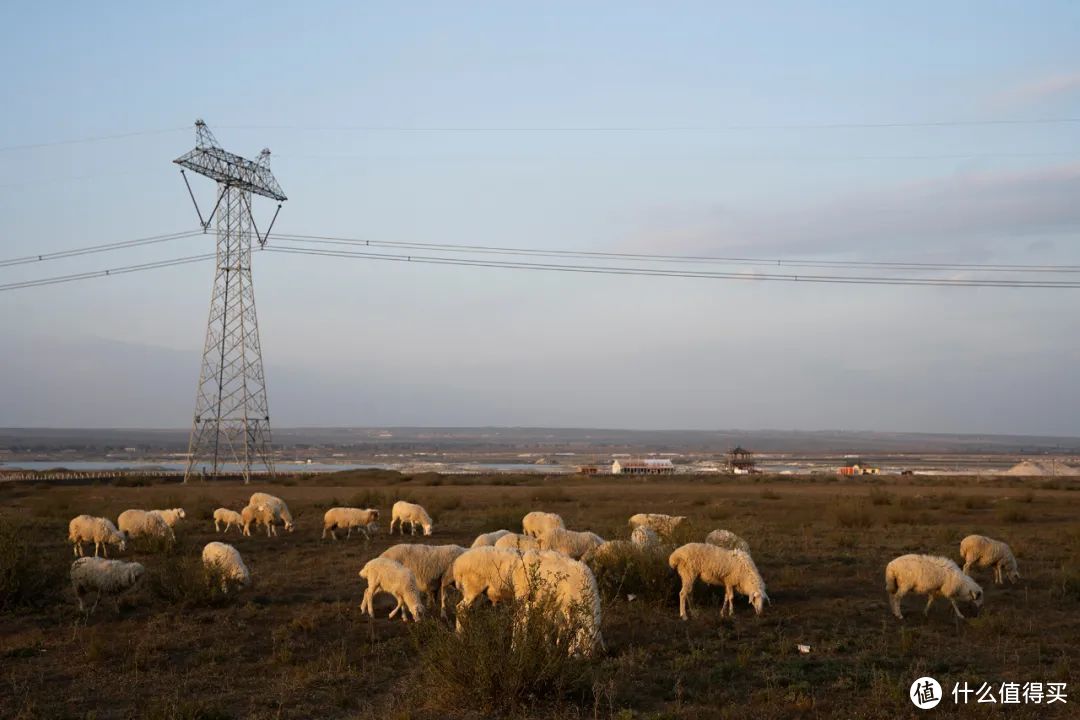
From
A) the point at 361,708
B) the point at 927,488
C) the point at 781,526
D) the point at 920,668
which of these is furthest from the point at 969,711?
the point at 927,488

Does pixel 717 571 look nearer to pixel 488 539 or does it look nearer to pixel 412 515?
pixel 488 539

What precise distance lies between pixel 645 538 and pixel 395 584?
180 inches

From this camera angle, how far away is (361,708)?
8.34 meters

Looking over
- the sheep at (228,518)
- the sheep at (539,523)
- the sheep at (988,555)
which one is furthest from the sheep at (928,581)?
the sheep at (228,518)

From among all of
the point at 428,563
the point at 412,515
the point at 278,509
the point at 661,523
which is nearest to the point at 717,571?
the point at 428,563

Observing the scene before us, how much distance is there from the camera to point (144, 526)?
63.4ft

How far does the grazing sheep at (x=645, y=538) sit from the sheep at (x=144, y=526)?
9798 mm

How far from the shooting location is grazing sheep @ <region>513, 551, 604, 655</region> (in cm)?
910

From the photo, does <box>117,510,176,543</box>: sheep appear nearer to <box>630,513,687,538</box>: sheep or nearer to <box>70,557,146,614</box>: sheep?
<box>70,557,146,614</box>: sheep

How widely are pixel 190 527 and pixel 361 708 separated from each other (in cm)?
1757

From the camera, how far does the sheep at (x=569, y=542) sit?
14654 millimetres

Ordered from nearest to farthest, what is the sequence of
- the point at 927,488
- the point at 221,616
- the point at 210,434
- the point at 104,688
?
the point at 104,688, the point at 221,616, the point at 210,434, the point at 927,488

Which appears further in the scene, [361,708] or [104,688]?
[104,688]

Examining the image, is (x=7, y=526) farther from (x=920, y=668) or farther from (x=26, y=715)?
(x=920, y=668)
